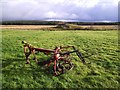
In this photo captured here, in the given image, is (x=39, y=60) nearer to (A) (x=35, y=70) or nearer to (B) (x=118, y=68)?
(A) (x=35, y=70)

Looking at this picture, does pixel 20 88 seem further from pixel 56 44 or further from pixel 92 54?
pixel 56 44

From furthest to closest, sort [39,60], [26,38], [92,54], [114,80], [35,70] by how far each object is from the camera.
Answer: [26,38] → [92,54] → [39,60] → [35,70] → [114,80]

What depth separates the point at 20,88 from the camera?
9.73m

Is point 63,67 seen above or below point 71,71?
above

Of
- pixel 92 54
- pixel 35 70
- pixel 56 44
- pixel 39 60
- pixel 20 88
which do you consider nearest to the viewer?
pixel 20 88

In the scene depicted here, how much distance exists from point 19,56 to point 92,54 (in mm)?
4136

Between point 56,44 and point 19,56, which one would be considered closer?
point 19,56

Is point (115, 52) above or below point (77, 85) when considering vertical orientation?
above

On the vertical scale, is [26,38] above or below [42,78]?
above

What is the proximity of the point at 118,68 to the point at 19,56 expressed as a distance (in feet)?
17.7

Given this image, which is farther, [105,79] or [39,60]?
[39,60]

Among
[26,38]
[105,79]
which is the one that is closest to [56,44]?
[26,38]

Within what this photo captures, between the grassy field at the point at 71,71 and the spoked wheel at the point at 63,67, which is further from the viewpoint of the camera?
the spoked wheel at the point at 63,67

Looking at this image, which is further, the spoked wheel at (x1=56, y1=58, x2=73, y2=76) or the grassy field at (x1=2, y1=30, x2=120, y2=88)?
the spoked wheel at (x1=56, y1=58, x2=73, y2=76)
